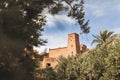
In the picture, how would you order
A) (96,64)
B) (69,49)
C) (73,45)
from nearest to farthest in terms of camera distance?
(96,64) → (73,45) → (69,49)

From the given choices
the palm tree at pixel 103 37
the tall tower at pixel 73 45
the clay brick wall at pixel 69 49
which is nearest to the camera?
the palm tree at pixel 103 37

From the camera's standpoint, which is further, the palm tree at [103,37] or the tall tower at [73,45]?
the tall tower at [73,45]

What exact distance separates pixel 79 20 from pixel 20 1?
3439 millimetres

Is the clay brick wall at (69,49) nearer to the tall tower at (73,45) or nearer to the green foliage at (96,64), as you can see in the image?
the tall tower at (73,45)

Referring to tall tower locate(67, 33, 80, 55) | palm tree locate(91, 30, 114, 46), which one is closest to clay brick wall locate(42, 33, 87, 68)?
tall tower locate(67, 33, 80, 55)

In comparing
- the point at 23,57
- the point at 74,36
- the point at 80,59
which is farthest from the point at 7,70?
the point at 74,36

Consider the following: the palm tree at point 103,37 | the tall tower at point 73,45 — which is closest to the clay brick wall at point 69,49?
the tall tower at point 73,45

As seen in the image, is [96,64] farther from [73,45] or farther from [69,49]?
[69,49]

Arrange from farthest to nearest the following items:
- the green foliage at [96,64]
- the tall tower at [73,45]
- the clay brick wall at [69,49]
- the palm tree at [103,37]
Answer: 1. the tall tower at [73,45]
2. the clay brick wall at [69,49]
3. the palm tree at [103,37]
4. the green foliage at [96,64]

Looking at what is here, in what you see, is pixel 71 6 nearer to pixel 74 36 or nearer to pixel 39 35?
pixel 39 35

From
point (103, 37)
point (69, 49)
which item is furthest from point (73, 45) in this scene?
point (103, 37)

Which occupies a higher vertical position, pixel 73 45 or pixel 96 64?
pixel 73 45

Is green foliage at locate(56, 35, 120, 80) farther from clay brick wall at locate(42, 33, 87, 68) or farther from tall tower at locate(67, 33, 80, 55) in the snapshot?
tall tower at locate(67, 33, 80, 55)

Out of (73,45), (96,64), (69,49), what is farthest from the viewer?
(69,49)
